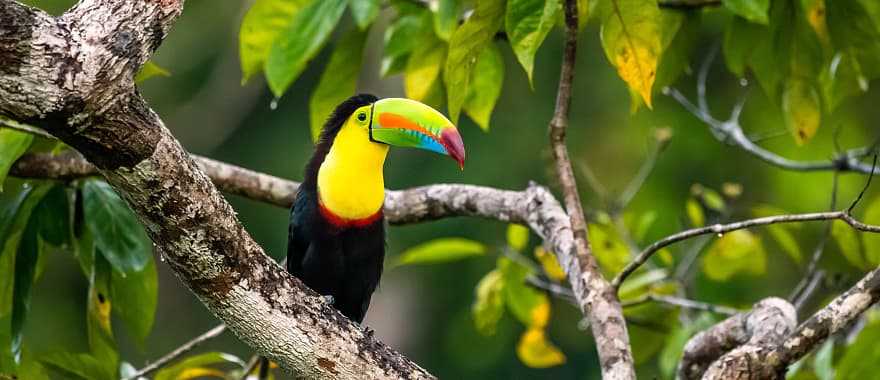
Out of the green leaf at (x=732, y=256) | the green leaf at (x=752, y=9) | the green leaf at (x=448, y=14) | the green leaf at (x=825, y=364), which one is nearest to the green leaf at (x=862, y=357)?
the green leaf at (x=825, y=364)

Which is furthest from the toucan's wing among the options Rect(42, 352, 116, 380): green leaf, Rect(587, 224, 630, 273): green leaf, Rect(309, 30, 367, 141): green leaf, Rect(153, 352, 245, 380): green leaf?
Rect(587, 224, 630, 273): green leaf

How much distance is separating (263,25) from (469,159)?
271 inches

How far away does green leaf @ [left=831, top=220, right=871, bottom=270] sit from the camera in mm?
4195

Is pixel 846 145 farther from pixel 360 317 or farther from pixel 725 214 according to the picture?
Answer: pixel 360 317

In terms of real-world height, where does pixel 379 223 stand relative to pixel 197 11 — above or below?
above

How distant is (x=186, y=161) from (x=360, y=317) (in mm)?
1905

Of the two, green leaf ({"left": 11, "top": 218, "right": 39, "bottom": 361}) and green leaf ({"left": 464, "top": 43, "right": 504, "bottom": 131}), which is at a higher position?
green leaf ({"left": 464, "top": 43, "right": 504, "bottom": 131})

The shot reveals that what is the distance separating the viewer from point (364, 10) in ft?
12.2

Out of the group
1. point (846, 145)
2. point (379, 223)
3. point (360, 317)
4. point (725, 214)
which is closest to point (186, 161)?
point (379, 223)

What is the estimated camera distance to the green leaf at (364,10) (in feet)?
12.2

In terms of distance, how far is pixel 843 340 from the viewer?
517 cm

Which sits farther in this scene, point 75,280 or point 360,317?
point 75,280

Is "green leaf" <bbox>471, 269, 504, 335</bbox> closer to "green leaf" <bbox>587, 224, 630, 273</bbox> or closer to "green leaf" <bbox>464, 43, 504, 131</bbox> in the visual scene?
"green leaf" <bbox>587, 224, 630, 273</bbox>

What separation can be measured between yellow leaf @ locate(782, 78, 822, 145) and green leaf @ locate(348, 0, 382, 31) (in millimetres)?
1356
